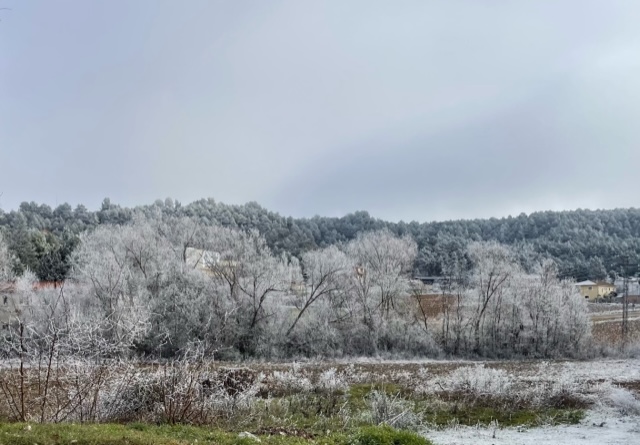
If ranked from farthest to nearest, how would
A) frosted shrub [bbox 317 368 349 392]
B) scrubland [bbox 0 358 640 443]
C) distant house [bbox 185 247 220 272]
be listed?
distant house [bbox 185 247 220 272] → frosted shrub [bbox 317 368 349 392] → scrubland [bbox 0 358 640 443]

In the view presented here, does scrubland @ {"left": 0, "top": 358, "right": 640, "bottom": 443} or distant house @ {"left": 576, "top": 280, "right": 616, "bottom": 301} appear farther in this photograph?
distant house @ {"left": 576, "top": 280, "right": 616, "bottom": 301}

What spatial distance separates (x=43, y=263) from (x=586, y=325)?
175ft

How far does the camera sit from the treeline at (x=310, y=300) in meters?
41.3

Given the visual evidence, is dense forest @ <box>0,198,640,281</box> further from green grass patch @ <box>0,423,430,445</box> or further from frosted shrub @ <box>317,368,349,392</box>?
green grass patch @ <box>0,423,430,445</box>

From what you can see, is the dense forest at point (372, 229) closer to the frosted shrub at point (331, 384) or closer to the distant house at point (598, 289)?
the distant house at point (598, 289)

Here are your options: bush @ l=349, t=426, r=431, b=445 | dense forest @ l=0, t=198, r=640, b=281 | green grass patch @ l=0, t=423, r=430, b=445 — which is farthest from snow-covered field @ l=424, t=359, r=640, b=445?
dense forest @ l=0, t=198, r=640, b=281

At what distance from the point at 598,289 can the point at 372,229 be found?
3370cm

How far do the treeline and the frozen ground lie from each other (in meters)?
25.5

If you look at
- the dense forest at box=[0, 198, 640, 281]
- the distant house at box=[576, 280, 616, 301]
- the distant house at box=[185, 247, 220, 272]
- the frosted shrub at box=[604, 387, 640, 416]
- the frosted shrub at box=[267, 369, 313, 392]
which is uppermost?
the dense forest at box=[0, 198, 640, 281]

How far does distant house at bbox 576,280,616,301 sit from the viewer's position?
262 ft

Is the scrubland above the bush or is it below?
below

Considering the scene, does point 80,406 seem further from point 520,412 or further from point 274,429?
point 520,412

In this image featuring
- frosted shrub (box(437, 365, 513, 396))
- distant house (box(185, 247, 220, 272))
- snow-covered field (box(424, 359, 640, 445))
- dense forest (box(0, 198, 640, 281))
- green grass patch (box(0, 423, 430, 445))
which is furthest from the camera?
dense forest (box(0, 198, 640, 281))

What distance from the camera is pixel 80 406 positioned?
443 inches
